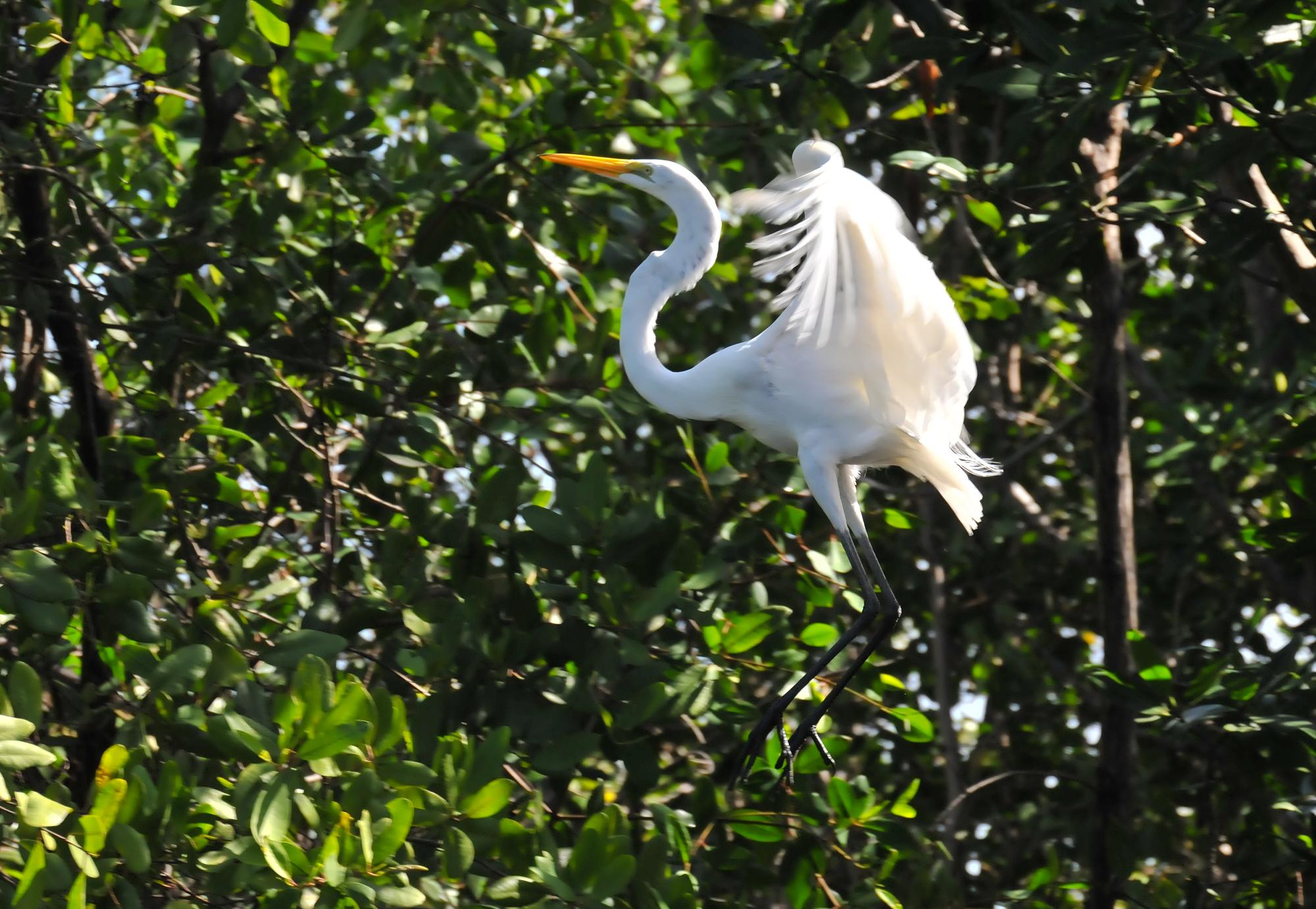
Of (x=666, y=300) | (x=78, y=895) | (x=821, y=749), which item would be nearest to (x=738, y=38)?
(x=666, y=300)

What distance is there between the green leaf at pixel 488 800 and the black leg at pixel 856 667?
0.89 metres

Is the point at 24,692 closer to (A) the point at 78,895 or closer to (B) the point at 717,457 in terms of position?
(A) the point at 78,895

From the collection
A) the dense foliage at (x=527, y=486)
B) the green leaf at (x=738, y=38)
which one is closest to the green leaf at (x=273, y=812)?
the dense foliage at (x=527, y=486)

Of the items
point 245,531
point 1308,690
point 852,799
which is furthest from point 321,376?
point 1308,690

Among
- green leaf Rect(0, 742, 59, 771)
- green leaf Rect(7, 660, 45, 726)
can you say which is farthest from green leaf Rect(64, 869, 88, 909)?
green leaf Rect(7, 660, 45, 726)

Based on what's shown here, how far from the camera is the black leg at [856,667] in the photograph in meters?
2.98

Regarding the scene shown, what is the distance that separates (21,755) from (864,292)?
5.14 ft

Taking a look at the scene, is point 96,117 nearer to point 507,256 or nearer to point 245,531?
point 507,256

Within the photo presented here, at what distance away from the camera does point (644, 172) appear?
309 centimetres

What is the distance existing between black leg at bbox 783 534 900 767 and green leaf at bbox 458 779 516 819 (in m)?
0.89

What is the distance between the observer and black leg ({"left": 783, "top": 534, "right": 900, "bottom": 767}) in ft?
9.79

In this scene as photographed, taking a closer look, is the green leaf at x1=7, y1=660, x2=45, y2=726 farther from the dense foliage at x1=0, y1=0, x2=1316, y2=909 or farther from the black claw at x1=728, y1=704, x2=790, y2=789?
the black claw at x1=728, y1=704, x2=790, y2=789

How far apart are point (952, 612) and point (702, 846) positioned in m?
2.29

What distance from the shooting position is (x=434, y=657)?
2590 millimetres
